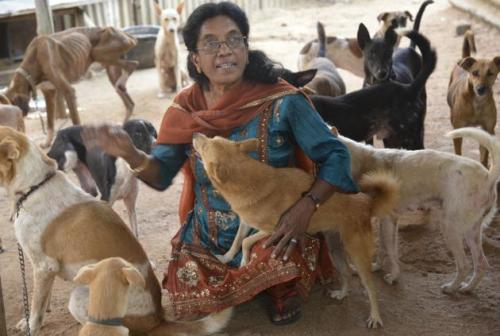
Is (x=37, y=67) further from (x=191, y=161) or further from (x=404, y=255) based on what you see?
(x=404, y=255)

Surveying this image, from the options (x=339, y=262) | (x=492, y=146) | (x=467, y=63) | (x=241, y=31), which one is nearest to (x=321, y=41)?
(x=467, y=63)

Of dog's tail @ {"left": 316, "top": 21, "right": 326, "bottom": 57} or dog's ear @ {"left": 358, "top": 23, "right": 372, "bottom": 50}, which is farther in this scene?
dog's tail @ {"left": 316, "top": 21, "right": 326, "bottom": 57}

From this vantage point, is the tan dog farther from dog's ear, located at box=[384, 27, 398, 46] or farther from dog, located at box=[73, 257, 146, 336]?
dog's ear, located at box=[384, 27, 398, 46]

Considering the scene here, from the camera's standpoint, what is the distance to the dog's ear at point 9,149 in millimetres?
3129

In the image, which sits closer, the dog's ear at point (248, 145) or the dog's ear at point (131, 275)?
the dog's ear at point (131, 275)

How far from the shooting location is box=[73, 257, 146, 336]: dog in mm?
2756

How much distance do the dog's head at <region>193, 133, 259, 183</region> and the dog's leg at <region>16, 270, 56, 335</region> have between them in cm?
109

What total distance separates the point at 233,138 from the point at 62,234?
3.44 feet

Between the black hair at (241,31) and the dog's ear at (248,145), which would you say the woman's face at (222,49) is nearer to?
the black hair at (241,31)

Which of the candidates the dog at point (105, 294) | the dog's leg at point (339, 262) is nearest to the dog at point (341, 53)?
the dog's leg at point (339, 262)

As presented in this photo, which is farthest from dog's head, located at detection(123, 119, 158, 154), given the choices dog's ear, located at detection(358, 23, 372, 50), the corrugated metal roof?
the corrugated metal roof

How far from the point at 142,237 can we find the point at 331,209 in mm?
2170

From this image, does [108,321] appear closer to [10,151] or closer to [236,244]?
[236,244]

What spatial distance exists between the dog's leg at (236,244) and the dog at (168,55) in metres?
6.18
